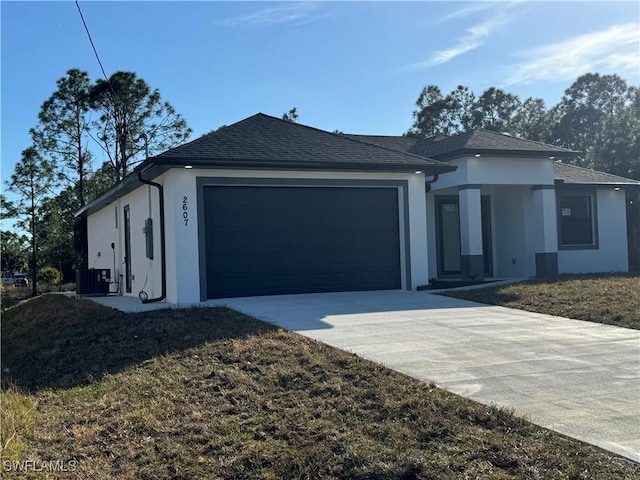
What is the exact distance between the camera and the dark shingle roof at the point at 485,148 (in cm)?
1661

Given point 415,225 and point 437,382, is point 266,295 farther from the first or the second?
point 437,382

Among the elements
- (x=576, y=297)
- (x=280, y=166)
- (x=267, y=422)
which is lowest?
(x=267, y=422)

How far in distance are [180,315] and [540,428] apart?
702cm

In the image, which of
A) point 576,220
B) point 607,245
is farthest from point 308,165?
point 607,245

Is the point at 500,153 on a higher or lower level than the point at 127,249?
higher

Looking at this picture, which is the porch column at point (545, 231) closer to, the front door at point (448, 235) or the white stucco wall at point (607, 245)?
the white stucco wall at point (607, 245)

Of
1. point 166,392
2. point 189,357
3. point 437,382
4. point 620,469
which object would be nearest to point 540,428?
point 620,469

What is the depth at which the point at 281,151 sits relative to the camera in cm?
1395

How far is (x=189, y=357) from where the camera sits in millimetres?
7926

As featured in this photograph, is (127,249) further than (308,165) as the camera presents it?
Yes

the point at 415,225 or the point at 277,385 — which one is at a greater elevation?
the point at 415,225

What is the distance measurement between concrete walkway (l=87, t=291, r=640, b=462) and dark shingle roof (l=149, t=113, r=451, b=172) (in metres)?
2.91

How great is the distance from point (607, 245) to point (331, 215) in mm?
10039

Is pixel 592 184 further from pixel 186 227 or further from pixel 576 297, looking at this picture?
pixel 186 227
